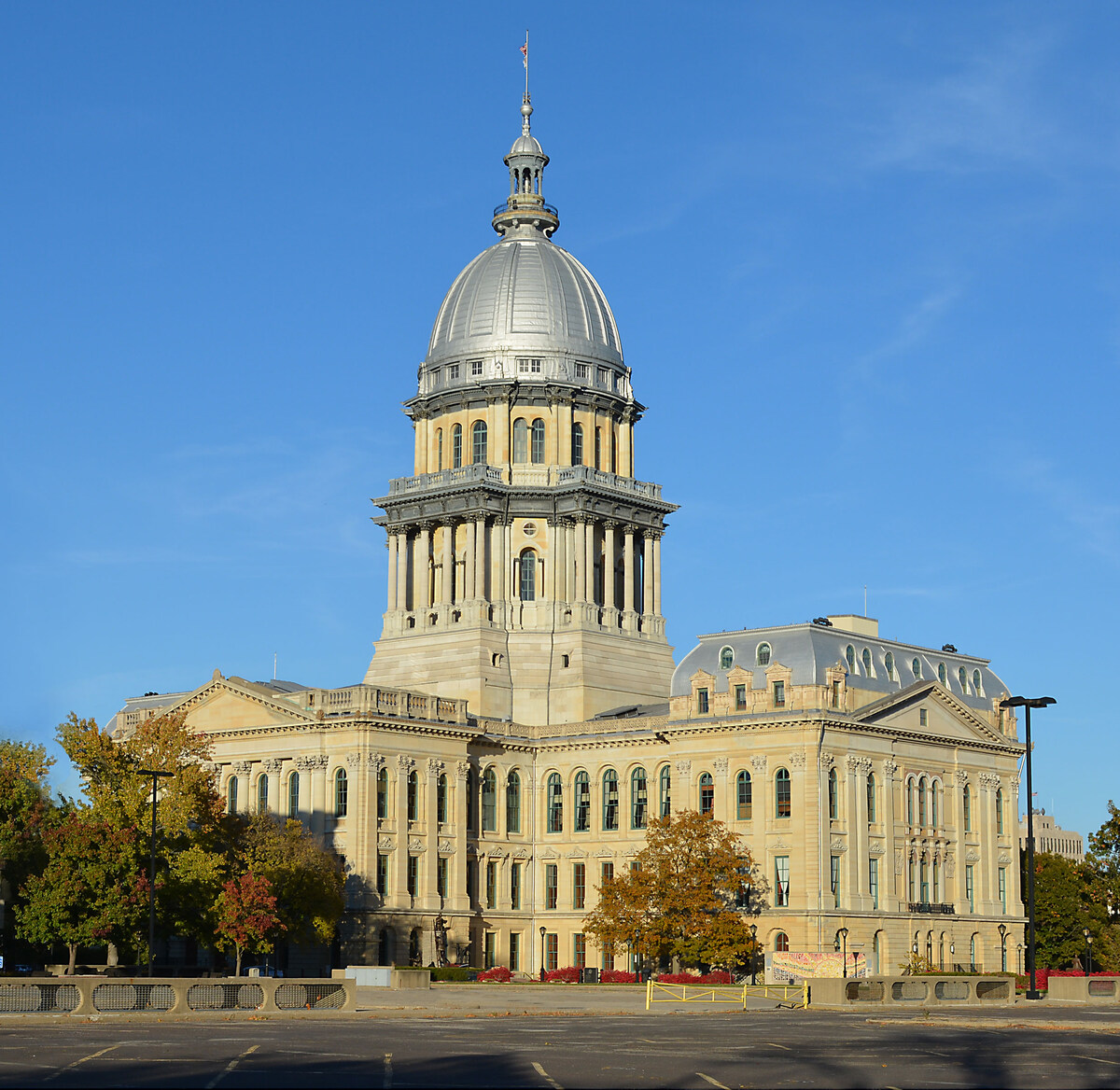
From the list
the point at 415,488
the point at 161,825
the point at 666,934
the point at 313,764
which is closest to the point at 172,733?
the point at 161,825

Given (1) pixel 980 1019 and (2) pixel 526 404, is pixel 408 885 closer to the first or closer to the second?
(2) pixel 526 404

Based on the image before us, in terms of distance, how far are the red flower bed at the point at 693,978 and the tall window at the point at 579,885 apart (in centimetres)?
1802

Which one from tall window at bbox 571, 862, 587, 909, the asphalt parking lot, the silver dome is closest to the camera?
the asphalt parking lot

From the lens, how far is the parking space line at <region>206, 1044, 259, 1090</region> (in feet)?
126

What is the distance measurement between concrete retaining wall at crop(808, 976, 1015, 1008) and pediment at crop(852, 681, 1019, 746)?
32757 mm

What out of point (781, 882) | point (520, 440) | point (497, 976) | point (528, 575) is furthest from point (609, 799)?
point (520, 440)

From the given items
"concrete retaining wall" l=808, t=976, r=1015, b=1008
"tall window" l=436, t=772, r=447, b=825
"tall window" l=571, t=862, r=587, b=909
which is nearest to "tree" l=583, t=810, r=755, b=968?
"tall window" l=571, t=862, r=587, b=909

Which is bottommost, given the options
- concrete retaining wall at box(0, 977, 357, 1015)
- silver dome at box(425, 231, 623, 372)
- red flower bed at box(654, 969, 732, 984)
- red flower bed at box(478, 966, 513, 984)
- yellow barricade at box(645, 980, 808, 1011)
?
red flower bed at box(478, 966, 513, 984)

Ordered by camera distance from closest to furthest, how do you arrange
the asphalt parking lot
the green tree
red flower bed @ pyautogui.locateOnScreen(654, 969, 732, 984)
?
the asphalt parking lot → the green tree → red flower bed @ pyautogui.locateOnScreen(654, 969, 732, 984)

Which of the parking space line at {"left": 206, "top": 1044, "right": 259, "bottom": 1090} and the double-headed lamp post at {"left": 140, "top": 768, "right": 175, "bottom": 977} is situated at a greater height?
the double-headed lamp post at {"left": 140, "top": 768, "right": 175, "bottom": 977}

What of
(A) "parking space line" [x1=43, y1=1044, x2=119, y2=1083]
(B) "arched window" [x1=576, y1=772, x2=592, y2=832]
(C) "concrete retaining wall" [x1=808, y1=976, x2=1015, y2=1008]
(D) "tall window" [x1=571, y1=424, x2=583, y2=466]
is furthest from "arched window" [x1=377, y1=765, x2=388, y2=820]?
(A) "parking space line" [x1=43, y1=1044, x2=119, y2=1083]

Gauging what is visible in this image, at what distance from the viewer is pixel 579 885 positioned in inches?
4988

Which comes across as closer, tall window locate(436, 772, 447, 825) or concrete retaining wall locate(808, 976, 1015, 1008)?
concrete retaining wall locate(808, 976, 1015, 1008)

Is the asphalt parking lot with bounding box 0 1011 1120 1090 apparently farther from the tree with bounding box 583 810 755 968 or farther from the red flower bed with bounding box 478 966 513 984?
the tree with bounding box 583 810 755 968
